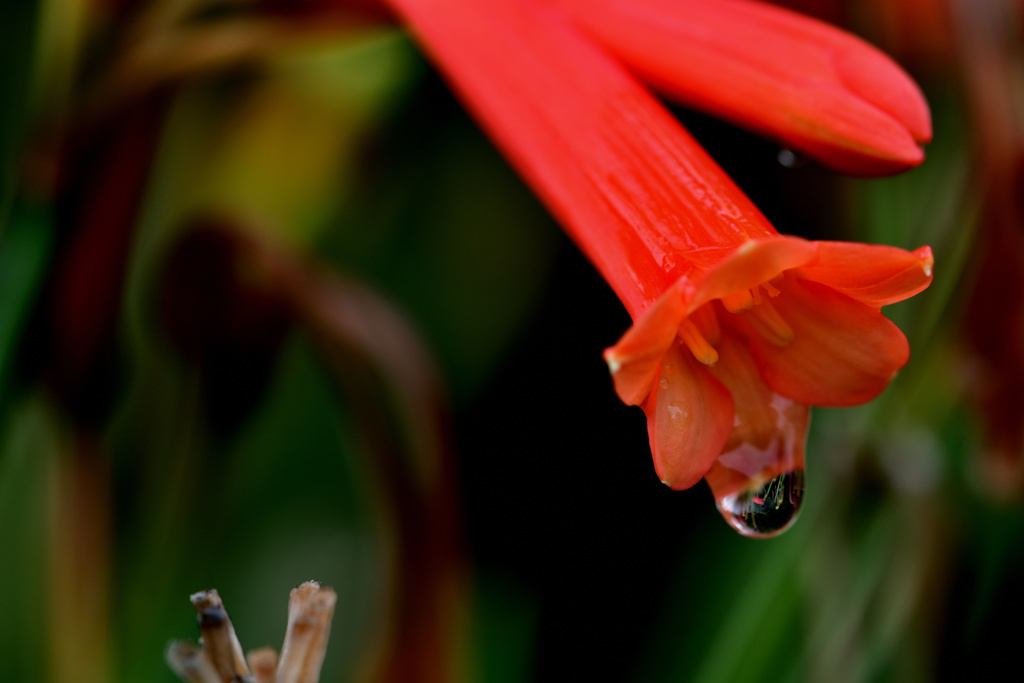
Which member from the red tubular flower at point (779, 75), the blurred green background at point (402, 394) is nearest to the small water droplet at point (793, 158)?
the red tubular flower at point (779, 75)

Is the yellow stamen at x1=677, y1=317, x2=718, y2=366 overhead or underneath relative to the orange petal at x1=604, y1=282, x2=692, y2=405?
underneath

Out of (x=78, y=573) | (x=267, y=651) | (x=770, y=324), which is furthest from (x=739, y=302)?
(x=78, y=573)

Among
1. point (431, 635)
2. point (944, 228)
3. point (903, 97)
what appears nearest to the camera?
point (903, 97)

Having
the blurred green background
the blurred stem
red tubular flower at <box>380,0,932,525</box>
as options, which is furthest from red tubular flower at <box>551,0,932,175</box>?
the blurred stem

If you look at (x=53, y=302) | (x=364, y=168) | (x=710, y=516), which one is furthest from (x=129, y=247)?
(x=710, y=516)

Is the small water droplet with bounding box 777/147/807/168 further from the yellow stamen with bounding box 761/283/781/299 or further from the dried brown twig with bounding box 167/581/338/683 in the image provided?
the dried brown twig with bounding box 167/581/338/683

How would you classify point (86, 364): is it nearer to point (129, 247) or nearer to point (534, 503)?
point (129, 247)
